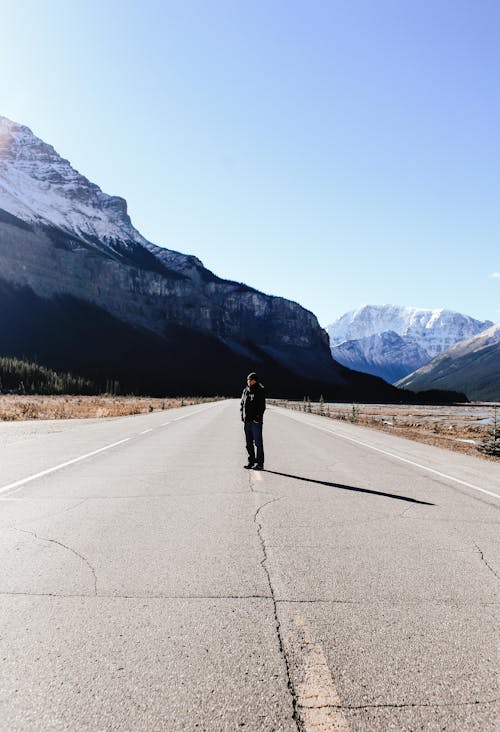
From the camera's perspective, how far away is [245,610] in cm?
378

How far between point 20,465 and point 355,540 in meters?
8.25

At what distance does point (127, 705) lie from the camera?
263 cm

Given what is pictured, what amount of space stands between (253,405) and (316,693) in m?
8.97

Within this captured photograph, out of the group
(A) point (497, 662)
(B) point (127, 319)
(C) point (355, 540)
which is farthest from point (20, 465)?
(B) point (127, 319)

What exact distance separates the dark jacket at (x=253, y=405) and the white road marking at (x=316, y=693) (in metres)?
8.38

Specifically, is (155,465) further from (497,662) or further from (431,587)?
(497,662)

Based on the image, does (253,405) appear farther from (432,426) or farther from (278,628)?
(432,426)

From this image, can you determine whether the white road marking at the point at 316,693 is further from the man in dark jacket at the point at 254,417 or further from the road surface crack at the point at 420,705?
the man in dark jacket at the point at 254,417

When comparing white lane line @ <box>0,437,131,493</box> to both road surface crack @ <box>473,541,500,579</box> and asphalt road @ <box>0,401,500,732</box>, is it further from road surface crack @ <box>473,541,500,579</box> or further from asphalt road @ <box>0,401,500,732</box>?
road surface crack @ <box>473,541,500,579</box>

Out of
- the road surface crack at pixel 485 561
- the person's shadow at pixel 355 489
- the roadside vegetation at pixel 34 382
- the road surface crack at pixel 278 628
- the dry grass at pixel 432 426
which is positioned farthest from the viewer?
the roadside vegetation at pixel 34 382

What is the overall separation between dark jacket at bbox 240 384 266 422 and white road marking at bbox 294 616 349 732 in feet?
27.5

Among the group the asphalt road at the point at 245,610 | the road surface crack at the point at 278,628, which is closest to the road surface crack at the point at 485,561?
the asphalt road at the point at 245,610

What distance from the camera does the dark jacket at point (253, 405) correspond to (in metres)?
11.7

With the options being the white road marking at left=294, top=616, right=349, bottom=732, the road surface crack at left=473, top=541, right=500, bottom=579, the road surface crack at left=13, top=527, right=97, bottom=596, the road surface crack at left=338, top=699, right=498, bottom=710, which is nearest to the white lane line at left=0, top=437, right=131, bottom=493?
the road surface crack at left=13, top=527, right=97, bottom=596
